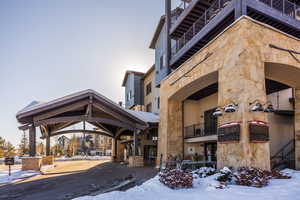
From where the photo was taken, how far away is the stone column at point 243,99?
8695mm

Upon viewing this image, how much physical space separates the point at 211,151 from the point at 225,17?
362 inches

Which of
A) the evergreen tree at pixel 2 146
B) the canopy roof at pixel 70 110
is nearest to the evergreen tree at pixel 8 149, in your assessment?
the evergreen tree at pixel 2 146

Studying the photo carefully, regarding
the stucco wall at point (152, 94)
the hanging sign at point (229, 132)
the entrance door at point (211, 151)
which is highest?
the stucco wall at point (152, 94)

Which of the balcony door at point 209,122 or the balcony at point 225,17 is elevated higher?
the balcony at point 225,17

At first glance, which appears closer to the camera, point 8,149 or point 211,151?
point 211,151

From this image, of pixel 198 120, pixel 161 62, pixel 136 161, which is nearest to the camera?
pixel 136 161

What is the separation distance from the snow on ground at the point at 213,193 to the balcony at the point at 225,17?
7254mm

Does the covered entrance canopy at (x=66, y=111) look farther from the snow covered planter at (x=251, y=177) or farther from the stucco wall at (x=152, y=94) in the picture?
the snow covered planter at (x=251, y=177)

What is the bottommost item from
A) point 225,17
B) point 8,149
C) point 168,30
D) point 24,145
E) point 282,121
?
point 8,149

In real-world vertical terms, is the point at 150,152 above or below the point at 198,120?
below

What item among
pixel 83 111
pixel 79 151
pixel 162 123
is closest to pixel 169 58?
pixel 162 123

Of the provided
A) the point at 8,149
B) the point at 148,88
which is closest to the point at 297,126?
the point at 148,88

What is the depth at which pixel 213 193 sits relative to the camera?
6.76 m

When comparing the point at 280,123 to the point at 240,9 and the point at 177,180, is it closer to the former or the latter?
the point at 240,9
